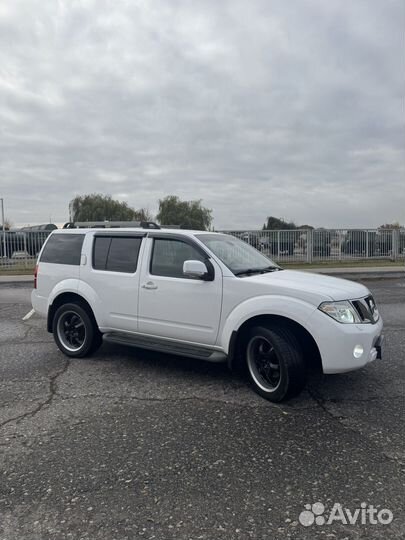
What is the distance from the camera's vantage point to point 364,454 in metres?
3.36

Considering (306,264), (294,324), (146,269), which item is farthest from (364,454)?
(306,264)

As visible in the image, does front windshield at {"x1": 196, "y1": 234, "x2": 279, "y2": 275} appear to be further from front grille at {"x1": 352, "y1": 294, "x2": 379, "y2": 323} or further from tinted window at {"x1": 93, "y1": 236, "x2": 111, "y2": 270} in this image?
tinted window at {"x1": 93, "y1": 236, "x2": 111, "y2": 270}

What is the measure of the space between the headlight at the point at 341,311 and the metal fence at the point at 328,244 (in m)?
20.8

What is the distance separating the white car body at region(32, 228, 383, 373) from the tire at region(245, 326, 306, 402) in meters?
0.19

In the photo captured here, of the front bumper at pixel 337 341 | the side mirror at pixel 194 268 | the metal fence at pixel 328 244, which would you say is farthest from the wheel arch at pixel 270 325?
the metal fence at pixel 328 244

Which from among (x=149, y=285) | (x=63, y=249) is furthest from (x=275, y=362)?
(x=63, y=249)

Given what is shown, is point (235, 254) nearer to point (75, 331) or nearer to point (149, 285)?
point (149, 285)

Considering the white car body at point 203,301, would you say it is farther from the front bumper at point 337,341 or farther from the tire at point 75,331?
the tire at point 75,331

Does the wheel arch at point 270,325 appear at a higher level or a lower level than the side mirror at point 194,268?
lower

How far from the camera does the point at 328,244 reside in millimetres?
25953

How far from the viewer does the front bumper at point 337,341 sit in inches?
161

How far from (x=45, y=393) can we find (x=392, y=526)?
354cm

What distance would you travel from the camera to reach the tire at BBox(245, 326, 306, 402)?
13.8 feet

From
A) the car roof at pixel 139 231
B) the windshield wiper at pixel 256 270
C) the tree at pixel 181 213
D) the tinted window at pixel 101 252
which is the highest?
the tree at pixel 181 213
